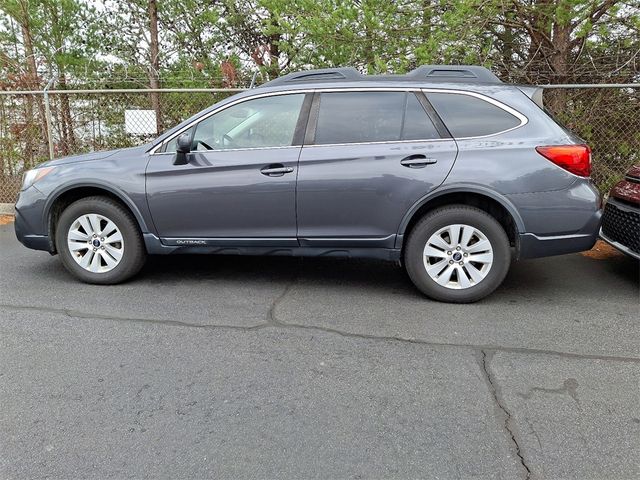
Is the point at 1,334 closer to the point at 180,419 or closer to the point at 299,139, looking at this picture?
the point at 180,419

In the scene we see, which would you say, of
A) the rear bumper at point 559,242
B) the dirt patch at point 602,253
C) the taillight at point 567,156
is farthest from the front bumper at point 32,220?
the dirt patch at point 602,253

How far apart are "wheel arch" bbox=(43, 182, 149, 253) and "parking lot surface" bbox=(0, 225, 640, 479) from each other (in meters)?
0.55

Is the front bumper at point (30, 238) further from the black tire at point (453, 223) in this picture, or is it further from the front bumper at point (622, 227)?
the front bumper at point (622, 227)

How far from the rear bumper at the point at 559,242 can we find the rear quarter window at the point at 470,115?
0.88 metres

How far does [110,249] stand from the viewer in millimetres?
4508

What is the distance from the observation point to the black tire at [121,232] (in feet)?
14.6

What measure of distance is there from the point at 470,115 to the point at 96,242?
3.38m

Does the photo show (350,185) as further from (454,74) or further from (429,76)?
(454,74)

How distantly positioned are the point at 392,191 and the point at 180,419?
92.0 inches

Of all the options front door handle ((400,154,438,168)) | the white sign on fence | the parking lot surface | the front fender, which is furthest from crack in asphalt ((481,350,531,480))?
the white sign on fence

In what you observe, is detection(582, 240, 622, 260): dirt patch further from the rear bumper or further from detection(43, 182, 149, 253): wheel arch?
detection(43, 182, 149, 253): wheel arch

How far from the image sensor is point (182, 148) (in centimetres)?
420

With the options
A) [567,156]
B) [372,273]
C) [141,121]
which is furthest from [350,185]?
[141,121]

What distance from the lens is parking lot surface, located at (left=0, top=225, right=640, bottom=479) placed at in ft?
7.52
